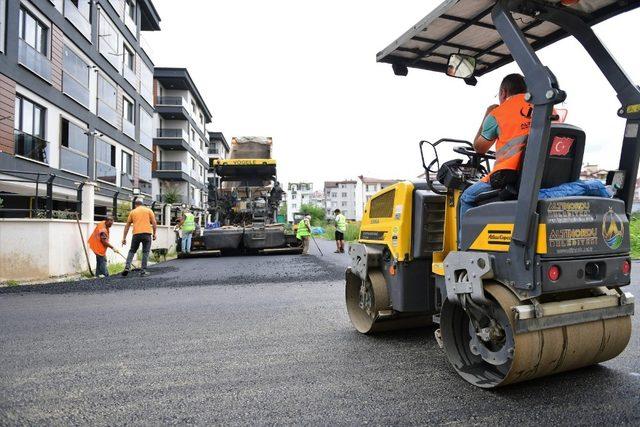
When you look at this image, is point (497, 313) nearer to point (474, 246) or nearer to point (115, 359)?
point (474, 246)

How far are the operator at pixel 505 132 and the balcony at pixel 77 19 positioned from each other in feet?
63.2

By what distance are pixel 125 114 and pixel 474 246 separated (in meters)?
25.7

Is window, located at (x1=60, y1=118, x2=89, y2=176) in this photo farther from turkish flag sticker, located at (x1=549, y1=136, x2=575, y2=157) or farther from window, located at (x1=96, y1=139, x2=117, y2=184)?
turkish flag sticker, located at (x1=549, y1=136, x2=575, y2=157)

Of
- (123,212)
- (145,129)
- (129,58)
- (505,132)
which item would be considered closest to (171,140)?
(145,129)

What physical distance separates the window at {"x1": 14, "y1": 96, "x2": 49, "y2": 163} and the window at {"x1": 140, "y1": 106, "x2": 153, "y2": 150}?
37.9 feet

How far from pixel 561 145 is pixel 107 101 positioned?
2314 centimetres

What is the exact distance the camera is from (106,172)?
72.2 ft

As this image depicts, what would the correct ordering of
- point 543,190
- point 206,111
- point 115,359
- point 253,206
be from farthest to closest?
point 206,111
point 253,206
point 115,359
point 543,190

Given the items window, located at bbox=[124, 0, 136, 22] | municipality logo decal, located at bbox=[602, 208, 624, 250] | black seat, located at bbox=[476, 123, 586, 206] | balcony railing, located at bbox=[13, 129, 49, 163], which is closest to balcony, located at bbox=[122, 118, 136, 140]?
window, located at bbox=[124, 0, 136, 22]

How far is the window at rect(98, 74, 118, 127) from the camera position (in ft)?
70.2

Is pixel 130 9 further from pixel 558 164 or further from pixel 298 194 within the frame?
pixel 298 194

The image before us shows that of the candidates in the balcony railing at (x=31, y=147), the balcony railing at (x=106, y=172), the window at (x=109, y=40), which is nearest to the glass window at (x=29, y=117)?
the balcony railing at (x=31, y=147)

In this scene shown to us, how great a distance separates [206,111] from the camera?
52.7 m

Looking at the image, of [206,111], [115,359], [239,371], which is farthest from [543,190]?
[206,111]
